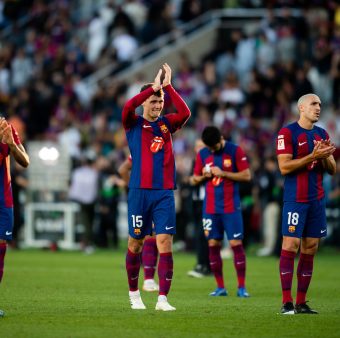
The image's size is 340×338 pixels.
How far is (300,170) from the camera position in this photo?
13203 mm

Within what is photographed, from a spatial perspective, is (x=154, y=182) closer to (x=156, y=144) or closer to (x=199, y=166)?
(x=156, y=144)

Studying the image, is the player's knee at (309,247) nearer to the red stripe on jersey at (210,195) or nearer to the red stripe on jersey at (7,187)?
the red stripe on jersey at (210,195)

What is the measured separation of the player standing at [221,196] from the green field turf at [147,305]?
480 millimetres

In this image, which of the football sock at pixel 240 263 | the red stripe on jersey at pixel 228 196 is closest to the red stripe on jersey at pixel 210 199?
the red stripe on jersey at pixel 228 196

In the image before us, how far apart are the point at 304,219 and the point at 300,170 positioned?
54cm

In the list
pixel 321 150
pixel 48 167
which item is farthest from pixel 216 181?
pixel 48 167

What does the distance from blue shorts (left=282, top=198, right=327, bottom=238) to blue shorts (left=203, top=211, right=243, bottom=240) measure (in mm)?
2940

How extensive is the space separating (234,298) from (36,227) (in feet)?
46.4

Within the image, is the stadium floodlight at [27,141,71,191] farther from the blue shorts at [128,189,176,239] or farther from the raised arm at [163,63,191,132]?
the blue shorts at [128,189,176,239]

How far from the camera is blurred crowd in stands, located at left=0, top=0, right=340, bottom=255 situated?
92.0 ft

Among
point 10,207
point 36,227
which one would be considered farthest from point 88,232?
point 10,207

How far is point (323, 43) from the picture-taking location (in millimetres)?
29641

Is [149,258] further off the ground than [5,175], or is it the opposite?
[5,175]

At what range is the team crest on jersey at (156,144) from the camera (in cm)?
1348
